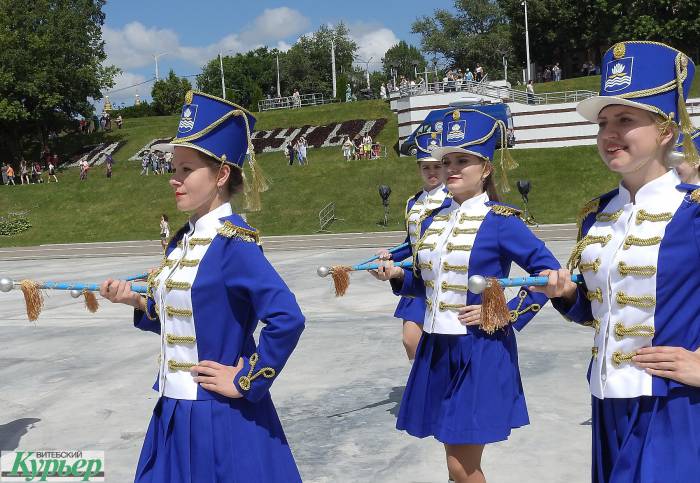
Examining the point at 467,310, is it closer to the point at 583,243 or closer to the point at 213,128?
the point at 583,243

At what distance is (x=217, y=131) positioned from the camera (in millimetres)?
3674

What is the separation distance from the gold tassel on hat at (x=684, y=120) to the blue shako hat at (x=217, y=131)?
1.86m

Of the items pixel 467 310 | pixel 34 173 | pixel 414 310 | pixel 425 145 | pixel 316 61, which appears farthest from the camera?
pixel 316 61

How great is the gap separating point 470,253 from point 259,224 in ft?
91.9

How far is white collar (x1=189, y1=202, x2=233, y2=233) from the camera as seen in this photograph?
3.69 m

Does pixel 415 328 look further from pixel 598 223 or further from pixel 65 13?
pixel 65 13

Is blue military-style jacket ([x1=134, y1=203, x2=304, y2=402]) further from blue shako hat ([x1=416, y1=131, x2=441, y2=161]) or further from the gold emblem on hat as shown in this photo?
blue shako hat ([x1=416, y1=131, x2=441, y2=161])

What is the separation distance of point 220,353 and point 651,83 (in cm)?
215

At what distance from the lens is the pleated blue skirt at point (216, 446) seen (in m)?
3.46

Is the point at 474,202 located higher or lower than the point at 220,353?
higher

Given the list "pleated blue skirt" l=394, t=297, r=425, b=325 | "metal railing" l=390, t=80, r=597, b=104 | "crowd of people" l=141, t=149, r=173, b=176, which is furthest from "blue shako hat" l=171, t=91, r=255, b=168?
"metal railing" l=390, t=80, r=597, b=104

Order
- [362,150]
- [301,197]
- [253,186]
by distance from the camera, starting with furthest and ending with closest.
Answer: [362,150] → [301,197] → [253,186]

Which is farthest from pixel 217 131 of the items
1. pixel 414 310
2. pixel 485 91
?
pixel 485 91
